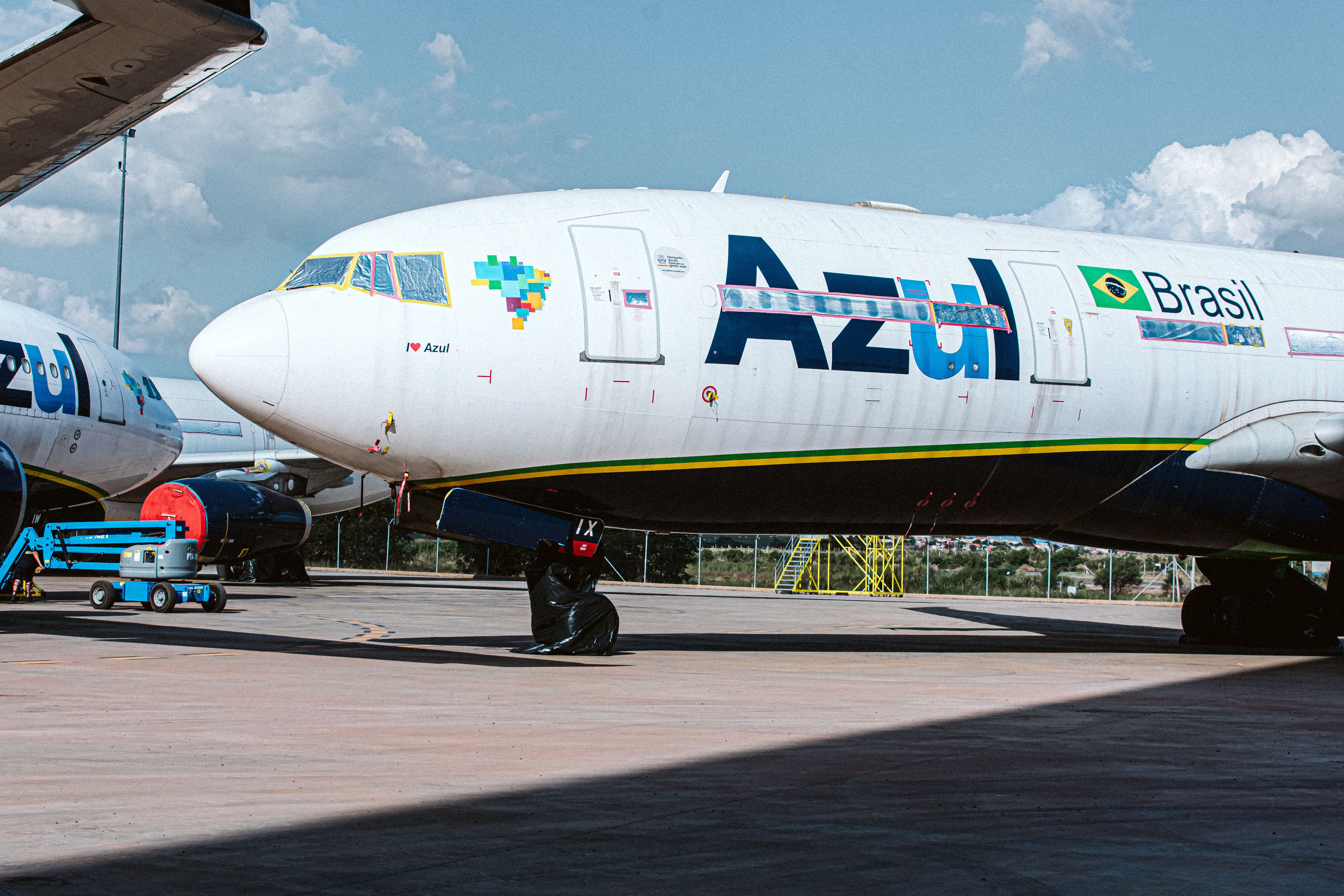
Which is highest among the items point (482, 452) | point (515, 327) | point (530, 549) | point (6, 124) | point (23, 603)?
point (6, 124)

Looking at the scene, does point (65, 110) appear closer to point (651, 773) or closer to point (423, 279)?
point (423, 279)

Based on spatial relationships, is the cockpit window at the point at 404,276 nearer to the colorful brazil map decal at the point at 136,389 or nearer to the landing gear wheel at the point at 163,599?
the landing gear wheel at the point at 163,599

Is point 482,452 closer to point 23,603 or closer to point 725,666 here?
point 725,666

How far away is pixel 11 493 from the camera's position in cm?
1346

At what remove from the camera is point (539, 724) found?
8.14m

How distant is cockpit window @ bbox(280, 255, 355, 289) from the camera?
1279cm

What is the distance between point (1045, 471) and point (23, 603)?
58.6 feet

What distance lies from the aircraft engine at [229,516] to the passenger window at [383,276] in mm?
11852

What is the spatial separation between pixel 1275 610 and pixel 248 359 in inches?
558

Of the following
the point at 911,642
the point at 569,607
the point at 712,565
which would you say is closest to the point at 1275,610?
the point at 911,642

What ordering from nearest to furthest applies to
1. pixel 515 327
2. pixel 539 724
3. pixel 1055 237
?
pixel 539 724, pixel 515 327, pixel 1055 237

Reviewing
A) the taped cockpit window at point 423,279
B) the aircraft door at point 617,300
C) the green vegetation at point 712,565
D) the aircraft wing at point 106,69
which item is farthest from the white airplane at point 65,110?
the green vegetation at point 712,565

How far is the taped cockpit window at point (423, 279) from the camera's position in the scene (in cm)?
1266

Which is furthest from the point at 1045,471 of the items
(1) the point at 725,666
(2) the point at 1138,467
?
(1) the point at 725,666
